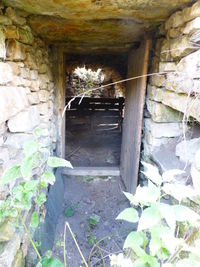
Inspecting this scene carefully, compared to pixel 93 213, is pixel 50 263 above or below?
above

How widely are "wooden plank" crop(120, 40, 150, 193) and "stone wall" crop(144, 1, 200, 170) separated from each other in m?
0.10

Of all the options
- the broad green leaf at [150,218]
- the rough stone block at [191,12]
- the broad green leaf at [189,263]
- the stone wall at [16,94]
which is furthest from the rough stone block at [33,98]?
the broad green leaf at [189,263]

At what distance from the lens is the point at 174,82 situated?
156 centimetres

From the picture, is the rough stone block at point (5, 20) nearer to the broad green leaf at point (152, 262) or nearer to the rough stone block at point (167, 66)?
the rough stone block at point (167, 66)

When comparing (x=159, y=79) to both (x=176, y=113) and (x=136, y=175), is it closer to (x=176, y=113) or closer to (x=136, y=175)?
(x=176, y=113)

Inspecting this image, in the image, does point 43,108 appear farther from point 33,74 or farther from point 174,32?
point 174,32

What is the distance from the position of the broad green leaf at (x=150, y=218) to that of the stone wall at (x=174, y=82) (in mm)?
537

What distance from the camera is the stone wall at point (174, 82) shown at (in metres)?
1.29

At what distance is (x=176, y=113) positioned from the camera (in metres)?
1.95

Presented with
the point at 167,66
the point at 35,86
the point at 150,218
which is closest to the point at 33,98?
the point at 35,86

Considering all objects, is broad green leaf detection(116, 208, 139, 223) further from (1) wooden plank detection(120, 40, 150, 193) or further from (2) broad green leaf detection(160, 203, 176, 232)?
(1) wooden plank detection(120, 40, 150, 193)

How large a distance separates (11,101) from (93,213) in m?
1.71

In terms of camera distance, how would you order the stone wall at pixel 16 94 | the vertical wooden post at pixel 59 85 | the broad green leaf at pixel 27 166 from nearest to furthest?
1. the broad green leaf at pixel 27 166
2. the stone wall at pixel 16 94
3. the vertical wooden post at pixel 59 85

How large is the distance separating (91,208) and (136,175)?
75cm
